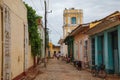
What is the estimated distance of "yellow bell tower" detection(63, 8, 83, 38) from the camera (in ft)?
229

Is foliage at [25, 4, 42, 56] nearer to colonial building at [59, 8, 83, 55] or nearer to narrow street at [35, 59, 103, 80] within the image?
narrow street at [35, 59, 103, 80]

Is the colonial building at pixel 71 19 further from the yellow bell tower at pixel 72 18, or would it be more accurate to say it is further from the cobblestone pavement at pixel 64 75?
the cobblestone pavement at pixel 64 75

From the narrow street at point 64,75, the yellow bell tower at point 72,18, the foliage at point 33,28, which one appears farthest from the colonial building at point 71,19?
the narrow street at point 64,75

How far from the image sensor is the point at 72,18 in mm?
70188

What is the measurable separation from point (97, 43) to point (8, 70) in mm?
13089

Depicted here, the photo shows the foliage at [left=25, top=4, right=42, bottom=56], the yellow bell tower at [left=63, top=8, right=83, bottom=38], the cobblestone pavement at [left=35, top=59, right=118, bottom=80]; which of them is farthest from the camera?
the yellow bell tower at [left=63, top=8, right=83, bottom=38]

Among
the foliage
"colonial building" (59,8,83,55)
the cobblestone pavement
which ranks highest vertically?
"colonial building" (59,8,83,55)

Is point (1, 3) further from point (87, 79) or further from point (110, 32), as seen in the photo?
point (110, 32)

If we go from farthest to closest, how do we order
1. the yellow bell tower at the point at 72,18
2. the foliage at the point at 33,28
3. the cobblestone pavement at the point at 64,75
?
the yellow bell tower at the point at 72,18 → the foliage at the point at 33,28 → the cobblestone pavement at the point at 64,75

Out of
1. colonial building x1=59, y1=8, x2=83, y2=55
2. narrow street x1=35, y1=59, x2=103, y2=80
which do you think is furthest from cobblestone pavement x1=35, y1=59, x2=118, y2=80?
colonial building x1=59, y1=8, x2=83, y2=55

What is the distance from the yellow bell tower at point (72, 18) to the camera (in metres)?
69.7

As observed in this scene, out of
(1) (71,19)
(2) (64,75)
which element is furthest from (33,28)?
(1) (71,19)

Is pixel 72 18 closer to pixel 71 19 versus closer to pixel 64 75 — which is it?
pixel 71 19

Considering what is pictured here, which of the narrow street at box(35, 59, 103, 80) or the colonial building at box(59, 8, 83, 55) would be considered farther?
the colonial building at box(59, 8, 83, 55)
